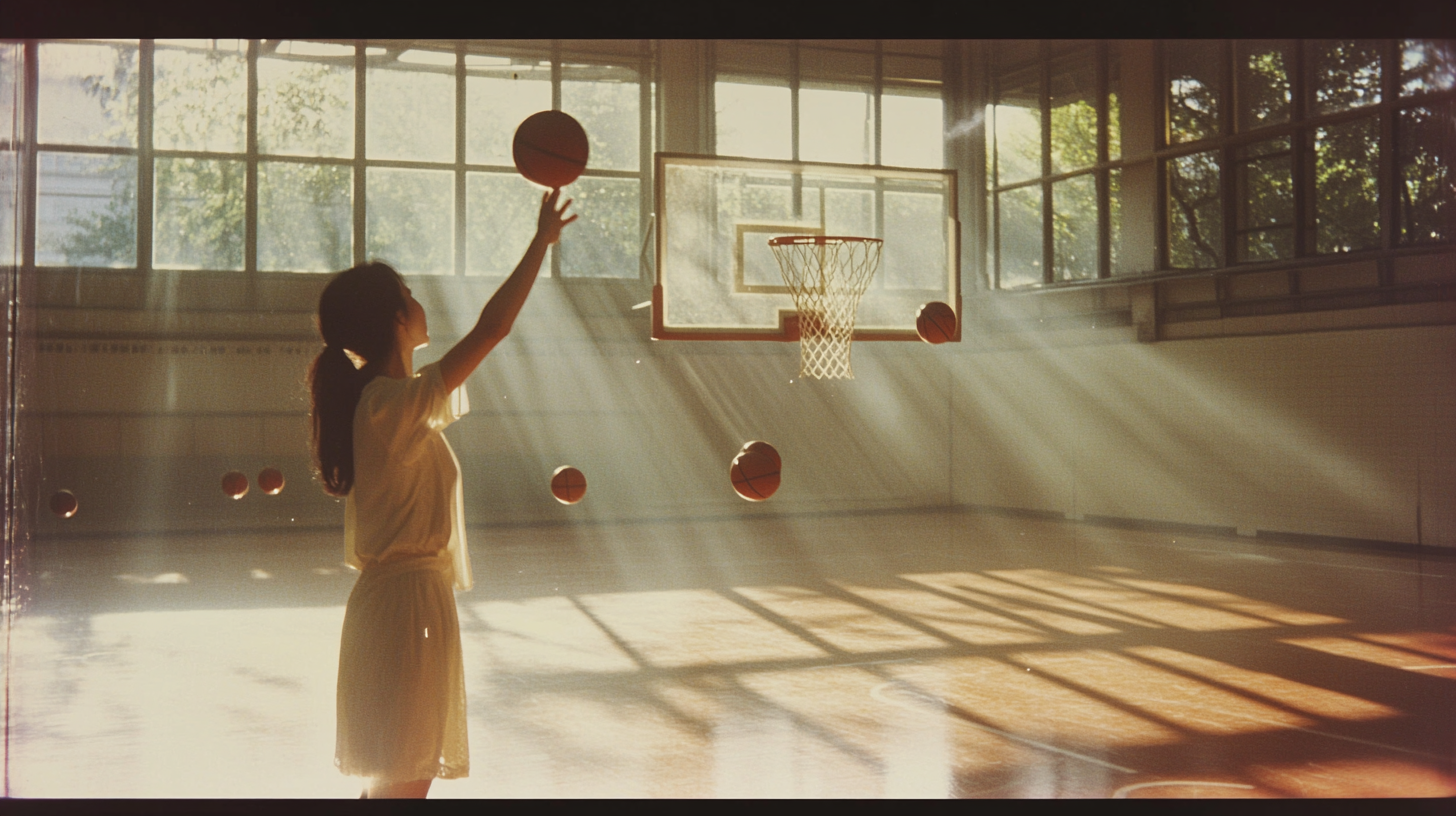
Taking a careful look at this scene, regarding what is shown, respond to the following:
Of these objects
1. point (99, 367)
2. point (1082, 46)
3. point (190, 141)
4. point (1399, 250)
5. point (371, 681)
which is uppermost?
point (1082, 46)

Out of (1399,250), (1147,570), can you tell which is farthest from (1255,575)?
(1399,250)

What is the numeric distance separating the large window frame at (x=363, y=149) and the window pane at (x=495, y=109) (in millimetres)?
71

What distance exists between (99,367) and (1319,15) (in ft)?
41.6

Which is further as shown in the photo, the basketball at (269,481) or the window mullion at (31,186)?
the window mullion at (31,186)

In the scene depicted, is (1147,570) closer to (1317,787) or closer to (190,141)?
(1317,787)

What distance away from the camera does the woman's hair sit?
7.66ft

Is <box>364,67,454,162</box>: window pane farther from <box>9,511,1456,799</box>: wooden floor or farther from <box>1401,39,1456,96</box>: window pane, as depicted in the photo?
<box>1401,39,1456,96</box>: window pane

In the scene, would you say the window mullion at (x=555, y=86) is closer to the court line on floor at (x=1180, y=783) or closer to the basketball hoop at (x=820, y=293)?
the basketball hoop at (x=820, y=293)

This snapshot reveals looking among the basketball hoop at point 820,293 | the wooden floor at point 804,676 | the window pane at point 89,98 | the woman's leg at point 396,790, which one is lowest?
the wooden floor at point 804,676

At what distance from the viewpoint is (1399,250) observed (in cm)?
1030

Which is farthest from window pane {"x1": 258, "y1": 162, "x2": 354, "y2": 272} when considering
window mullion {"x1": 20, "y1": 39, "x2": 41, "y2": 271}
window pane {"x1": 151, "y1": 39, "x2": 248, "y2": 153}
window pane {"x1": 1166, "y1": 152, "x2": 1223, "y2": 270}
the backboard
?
window pane {"x1": 1166, "y1": 152, "x2": 1223, "y2": 270}

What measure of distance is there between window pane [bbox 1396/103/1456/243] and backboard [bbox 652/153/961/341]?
3.92 metres

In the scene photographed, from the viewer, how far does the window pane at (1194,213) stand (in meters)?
12.4

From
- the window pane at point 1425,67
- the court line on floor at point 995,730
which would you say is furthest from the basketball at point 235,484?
the window pane at point 1425,67
